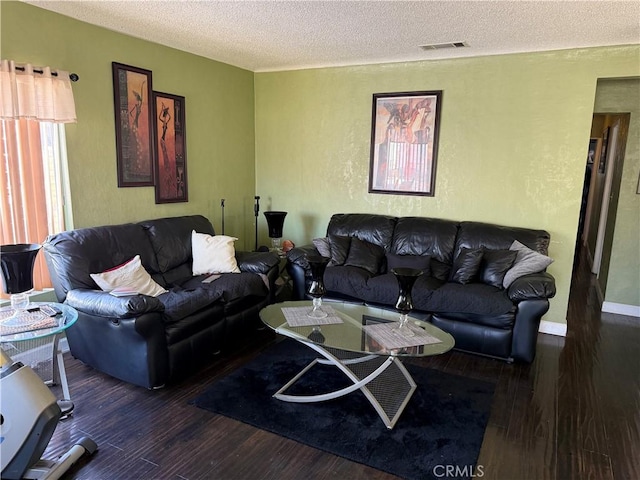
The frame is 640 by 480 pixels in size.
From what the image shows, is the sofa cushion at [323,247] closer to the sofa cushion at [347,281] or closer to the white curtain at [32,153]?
the sofa cushion at [347,281]

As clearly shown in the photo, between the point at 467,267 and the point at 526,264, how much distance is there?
0.47 metres

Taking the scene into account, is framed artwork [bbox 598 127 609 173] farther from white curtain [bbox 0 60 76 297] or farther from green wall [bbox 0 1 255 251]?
white curtain [bbox 0 60 76 297]

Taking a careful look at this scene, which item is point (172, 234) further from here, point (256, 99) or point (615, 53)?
point (615, 53)

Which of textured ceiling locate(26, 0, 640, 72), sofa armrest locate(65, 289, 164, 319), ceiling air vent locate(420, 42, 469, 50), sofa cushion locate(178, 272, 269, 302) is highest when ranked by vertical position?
ceiling air vent locate(420, 42, 469, 50)

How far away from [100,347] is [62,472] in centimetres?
97

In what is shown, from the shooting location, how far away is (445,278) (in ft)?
12.9

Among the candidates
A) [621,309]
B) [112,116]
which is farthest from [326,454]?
[621,309]

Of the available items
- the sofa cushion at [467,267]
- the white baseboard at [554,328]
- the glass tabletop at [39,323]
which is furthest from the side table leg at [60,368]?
the white baseboard at [554,328]

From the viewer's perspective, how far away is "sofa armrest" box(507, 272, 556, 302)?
3.21 metres

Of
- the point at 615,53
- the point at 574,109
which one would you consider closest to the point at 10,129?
the point at 574,109

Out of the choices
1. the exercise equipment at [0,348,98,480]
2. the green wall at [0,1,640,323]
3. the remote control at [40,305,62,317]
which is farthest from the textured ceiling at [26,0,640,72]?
the exercise equipment at [0,348,98,480]

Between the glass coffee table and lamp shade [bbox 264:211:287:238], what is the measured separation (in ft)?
5.62

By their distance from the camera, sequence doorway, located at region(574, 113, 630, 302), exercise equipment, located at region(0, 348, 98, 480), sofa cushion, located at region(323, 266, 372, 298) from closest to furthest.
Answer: exercise equipment, located at region(0, 348, 98, 480) < sofa cushion, located at region(323, 266, 372, 298) < doorway, located at region(574, 113, 630, 302)

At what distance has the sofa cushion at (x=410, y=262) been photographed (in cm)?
398
